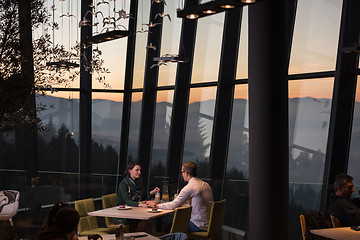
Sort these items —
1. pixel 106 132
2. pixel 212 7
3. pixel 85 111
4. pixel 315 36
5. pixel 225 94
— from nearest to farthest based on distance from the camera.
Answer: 1. pixel 212 7
2. pixel 315 36
3. pixel 225 94
4. pixel 85 111
5. pixel 106 132

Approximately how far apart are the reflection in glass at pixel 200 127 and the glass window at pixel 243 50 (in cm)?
70

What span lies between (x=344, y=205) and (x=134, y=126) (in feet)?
20.9

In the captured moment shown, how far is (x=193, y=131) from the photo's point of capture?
32.6 ft

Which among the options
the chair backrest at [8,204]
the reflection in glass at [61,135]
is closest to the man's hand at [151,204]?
the chair backrest at [8,204]

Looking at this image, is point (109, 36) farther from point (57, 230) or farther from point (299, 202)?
point (299, 202)

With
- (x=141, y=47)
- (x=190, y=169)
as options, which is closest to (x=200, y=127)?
(x=141, y=47)

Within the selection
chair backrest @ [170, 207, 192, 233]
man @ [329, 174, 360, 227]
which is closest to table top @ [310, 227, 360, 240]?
man @ [329, 174, 360, 227]

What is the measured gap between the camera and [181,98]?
9883 millimetres

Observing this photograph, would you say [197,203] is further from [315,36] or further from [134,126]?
[134,126]

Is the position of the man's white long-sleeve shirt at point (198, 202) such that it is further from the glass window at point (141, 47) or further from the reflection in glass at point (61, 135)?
the reflection in glass at point (61, 135)

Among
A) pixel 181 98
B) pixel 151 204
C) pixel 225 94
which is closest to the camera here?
pixel 151 204

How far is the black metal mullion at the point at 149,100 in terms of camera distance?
424 inches

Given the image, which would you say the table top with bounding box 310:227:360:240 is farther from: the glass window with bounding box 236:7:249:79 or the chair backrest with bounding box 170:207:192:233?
the glass window with bounding box 236:7:249:79

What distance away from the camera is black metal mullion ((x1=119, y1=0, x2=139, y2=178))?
11.2 m
